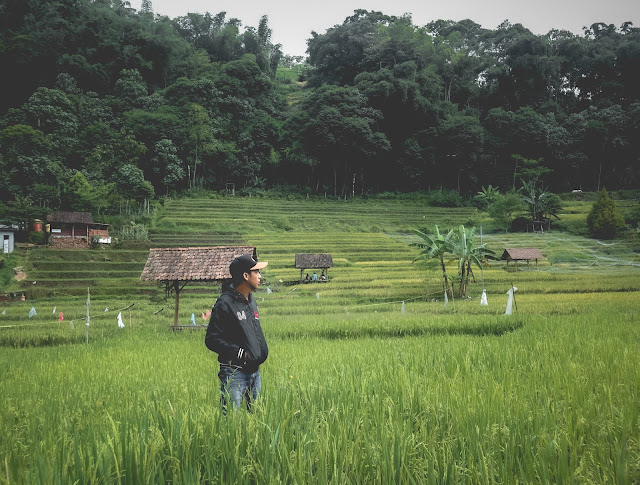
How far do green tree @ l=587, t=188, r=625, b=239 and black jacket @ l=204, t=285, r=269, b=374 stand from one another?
31.3 m

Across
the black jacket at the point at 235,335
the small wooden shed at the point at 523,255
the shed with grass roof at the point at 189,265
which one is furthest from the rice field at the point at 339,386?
the shed with grass roof at the point at 189,265

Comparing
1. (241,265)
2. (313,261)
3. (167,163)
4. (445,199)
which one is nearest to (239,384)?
(241,265)

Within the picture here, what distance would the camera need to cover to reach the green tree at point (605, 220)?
27453 millimetres

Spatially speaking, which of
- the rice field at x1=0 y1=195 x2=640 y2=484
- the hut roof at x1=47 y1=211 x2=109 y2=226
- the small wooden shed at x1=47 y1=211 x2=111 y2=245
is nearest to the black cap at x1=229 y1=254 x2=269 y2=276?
the rice field at x1=0 y1=195 x2=640 y2=484

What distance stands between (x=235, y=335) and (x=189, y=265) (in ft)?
30.3

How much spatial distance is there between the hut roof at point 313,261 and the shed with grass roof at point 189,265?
8.04 meters

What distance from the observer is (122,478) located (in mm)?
1412

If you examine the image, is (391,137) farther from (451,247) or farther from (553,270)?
(451,247)

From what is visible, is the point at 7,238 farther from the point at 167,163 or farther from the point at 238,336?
the point at 238,336

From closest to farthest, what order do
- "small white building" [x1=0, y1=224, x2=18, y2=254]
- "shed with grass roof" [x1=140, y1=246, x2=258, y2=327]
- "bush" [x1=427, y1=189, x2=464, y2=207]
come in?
"shed with grass roof" [x1=140, y1=246, x2=258, y2=327], "small white building" [x1=0, y1=224, x2=18, y2=254], "bush" [x1=427, y1=189, x2=464, y2=207]

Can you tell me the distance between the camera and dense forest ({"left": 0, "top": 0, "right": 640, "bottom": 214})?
39406 mm

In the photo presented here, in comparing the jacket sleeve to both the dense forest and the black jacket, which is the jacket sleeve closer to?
the black jacket

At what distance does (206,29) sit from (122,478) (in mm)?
87065

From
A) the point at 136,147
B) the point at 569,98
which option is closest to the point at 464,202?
the point at 569,98
